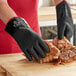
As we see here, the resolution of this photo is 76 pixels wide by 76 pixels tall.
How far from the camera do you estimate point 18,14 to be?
1.86 metres

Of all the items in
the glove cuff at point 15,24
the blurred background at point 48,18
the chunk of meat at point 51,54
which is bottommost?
the blurred background at point 48,18

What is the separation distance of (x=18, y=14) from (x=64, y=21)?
0.33m

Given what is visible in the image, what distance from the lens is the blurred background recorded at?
9.38 ft

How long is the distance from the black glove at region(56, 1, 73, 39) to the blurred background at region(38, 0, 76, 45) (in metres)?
1.04

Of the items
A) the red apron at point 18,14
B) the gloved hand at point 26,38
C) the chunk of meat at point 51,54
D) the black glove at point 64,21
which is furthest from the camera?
the red apron at point 18,14

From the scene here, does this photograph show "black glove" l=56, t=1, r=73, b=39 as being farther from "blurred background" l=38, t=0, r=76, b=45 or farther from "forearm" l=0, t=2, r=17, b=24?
"blurred background" l=38, t=0, r=76, b=45

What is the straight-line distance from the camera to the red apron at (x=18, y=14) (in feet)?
6.04

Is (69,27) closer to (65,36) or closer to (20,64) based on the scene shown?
(65,36)

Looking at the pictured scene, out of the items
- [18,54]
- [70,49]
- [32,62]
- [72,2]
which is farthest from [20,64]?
[72,2]

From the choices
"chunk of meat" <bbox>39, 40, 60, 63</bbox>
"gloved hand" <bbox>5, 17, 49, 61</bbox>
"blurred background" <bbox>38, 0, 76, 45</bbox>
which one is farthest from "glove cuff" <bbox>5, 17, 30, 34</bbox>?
"blurred background" <bbox>38, 0, 76, 45</bbox>

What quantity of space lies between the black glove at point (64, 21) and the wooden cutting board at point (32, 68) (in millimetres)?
194

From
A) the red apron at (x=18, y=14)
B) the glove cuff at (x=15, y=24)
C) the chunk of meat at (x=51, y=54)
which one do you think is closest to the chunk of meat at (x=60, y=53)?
the chunk of meat at (x=51, y=54)

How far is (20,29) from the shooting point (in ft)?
4.75

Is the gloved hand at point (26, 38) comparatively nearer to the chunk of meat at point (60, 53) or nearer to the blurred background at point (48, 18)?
the chunk of meat at point (60, 53)
